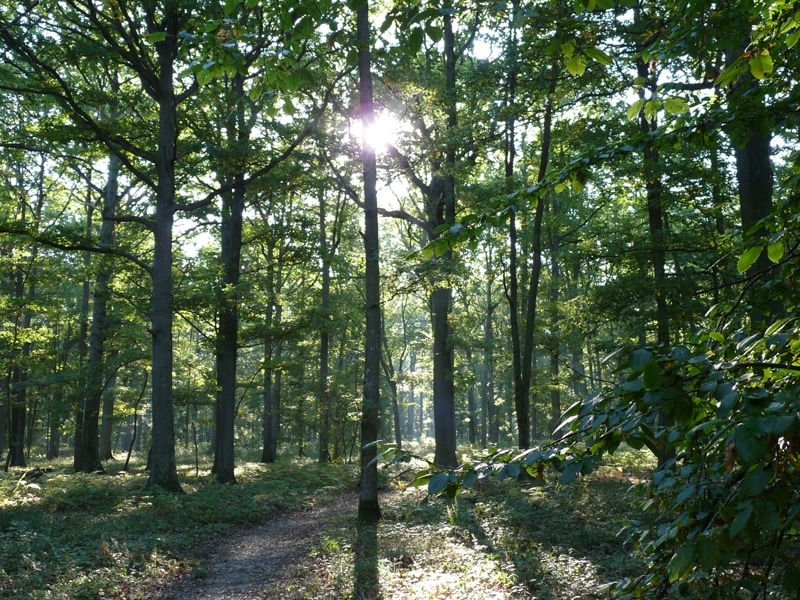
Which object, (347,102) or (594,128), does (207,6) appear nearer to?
(347,102)

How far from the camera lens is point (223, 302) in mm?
14773

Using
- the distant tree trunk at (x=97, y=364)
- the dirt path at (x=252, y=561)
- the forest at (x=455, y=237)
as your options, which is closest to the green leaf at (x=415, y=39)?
the forest at (x=455, y=237)

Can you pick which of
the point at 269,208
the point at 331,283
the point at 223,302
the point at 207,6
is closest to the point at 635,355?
the point at 207,6

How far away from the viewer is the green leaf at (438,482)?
1498 millimetres

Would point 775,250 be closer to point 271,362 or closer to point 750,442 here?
point 750,442

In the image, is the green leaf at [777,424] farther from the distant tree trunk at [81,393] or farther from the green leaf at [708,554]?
the distant tree trunk at [81,393]

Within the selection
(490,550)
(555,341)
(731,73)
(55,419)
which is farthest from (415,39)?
(55,419)

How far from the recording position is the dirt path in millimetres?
6770

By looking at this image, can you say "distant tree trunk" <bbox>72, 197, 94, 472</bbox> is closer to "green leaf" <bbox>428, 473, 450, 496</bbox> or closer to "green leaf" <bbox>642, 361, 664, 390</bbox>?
"green leaf" <bbox>428, 473, 450, 496</bbox>

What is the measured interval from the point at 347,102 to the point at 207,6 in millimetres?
4616

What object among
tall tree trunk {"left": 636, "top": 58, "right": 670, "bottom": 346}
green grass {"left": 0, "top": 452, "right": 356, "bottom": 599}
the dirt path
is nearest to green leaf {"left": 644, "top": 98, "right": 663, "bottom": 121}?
the dirt path

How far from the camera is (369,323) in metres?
10.2

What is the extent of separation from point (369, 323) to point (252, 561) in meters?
4.48

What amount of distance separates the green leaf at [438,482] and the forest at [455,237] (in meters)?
0.01
